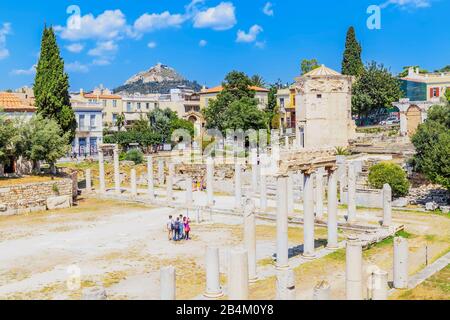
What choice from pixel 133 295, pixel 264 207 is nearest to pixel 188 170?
pixel 264 207

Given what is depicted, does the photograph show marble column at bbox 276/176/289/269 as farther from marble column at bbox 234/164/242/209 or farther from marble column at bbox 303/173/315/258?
marble column at bbox 234/164/242/209

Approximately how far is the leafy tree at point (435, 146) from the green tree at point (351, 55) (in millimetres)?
34614

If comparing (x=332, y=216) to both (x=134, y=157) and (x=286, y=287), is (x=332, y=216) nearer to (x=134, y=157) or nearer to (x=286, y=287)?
(x=286, y=287)

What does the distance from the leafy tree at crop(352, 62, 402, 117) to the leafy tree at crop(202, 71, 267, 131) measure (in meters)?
11.2

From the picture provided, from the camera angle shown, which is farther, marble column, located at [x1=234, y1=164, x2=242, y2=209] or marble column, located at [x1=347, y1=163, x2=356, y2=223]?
marble column, located at [x1=234, y1=164, x2=242, y2=209]

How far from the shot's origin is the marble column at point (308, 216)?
1834 centimetres

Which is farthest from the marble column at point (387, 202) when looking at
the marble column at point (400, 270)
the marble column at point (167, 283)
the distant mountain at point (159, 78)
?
the distant mountain at point (159, 78)

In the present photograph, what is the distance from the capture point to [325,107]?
159ft

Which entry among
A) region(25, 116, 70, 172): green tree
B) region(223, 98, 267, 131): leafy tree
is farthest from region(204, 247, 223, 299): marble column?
region(223, 98, 267, 131): leafy tree

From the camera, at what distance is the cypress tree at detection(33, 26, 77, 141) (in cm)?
3944

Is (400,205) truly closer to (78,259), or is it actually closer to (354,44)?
(78,259)

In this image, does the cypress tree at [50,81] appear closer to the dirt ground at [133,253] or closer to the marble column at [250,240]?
the dirt ground at [133,253]

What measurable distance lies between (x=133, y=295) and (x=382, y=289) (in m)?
6.89

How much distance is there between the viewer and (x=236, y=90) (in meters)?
61.7
